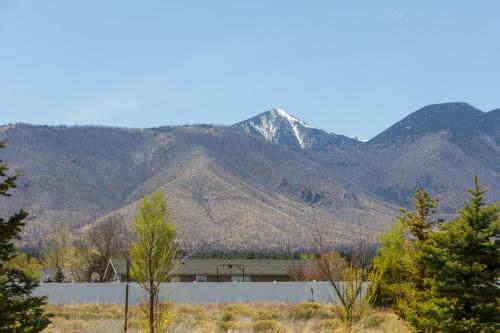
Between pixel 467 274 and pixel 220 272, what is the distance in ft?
152

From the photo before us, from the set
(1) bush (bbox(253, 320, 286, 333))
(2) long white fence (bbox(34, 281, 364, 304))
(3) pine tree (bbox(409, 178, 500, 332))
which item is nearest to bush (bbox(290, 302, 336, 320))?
(1) bush (bbox(253, 320, 286, 333))

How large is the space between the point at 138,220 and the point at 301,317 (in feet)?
45.0

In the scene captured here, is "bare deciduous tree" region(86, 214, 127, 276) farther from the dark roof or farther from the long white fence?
the long white fence

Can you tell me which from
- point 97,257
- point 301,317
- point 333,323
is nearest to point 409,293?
point 333,323

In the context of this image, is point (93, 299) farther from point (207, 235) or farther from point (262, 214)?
point (262, 214)

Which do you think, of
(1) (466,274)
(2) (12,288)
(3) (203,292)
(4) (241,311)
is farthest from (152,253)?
(3) (203,292)

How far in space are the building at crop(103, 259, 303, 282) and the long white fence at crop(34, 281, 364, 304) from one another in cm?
1355

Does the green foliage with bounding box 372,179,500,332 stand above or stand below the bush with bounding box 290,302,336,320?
above

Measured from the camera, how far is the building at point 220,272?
58.7 meters

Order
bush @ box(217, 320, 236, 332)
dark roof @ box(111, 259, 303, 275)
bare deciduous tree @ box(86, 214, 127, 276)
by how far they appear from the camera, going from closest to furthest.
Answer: bush @ box(217, 320, 236, 332) < dark roof @ box(111, 259, 303, 275) < bare deciduous tree @ box(86, 214, 127, 276)

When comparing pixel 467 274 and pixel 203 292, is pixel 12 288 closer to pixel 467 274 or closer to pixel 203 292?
pixel 467 274

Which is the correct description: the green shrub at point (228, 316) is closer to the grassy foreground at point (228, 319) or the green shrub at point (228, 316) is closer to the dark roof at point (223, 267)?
the grassy foreground at point (228, 319)

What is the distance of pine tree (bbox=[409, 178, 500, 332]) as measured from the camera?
15.6 metres

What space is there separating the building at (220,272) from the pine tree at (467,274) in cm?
4244
